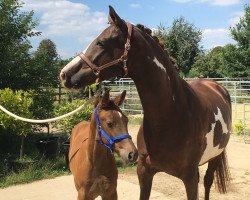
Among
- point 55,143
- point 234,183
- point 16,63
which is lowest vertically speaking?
point 234,183

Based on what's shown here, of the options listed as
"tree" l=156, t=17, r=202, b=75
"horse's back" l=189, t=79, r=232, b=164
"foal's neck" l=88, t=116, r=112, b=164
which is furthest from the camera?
"tree" l=156, t=17, r=202, b=75

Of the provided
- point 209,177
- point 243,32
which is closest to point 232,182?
point 209,177

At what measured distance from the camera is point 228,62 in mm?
22484

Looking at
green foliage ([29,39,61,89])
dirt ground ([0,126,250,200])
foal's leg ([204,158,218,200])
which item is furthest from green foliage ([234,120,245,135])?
foal's leg ([204,158,218,200])

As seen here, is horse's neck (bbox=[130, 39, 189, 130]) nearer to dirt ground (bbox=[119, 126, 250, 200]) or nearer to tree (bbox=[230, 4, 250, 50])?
dirt ground (bbox=[119, 126, 250, 200])

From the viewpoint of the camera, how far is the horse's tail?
173 inches

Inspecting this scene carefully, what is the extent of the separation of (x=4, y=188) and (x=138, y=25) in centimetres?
398

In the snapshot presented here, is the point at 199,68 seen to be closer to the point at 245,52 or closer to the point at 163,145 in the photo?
the point at 245,52

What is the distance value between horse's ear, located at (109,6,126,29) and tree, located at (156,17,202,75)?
27.3m

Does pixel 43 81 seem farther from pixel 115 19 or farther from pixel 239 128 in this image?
pixel 239 128

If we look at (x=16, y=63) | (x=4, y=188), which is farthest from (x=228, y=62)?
(x=4, y=188)

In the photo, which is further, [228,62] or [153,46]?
[228,62]

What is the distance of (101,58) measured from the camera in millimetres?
2193

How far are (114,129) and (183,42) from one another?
28348mm
